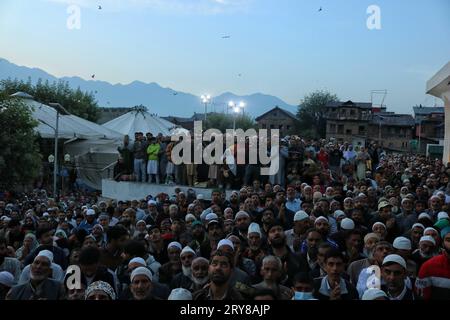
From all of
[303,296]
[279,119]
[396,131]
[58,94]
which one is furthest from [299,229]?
[279,119]

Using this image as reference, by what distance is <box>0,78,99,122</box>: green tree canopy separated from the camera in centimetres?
4219

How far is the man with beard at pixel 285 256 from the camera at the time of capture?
5.61m

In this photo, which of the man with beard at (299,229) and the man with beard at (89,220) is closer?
the man with beard at (299,229)

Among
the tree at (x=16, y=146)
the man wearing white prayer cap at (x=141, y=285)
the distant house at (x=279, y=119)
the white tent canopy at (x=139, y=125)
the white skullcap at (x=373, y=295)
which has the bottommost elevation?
the man wearing white prayer cap at (x=141, y=285)

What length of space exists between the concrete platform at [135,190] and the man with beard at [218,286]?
8697 mm

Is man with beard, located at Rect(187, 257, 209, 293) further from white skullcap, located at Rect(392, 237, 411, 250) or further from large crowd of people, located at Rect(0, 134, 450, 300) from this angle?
white skullcap, located at Rect(392, 237, 411, 250)

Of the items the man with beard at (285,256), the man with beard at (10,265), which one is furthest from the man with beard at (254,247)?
the man with beard at (10,265)

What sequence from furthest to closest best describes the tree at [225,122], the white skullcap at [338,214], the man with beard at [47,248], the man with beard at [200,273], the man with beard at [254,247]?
the tree at [225,122]
the white skullcap at [338,214]
the man with beard at [47,248]
the man with beard at [254,247]
the man with beard at [200,273]

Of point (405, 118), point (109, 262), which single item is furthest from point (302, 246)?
point (405, 118)

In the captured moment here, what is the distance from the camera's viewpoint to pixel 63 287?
511cm

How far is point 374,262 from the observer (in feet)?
17.9

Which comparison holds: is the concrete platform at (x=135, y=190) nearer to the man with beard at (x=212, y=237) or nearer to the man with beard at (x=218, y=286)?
the man with beard at (x=212, y=237)

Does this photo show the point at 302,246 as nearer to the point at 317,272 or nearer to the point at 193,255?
the point at 317,272
